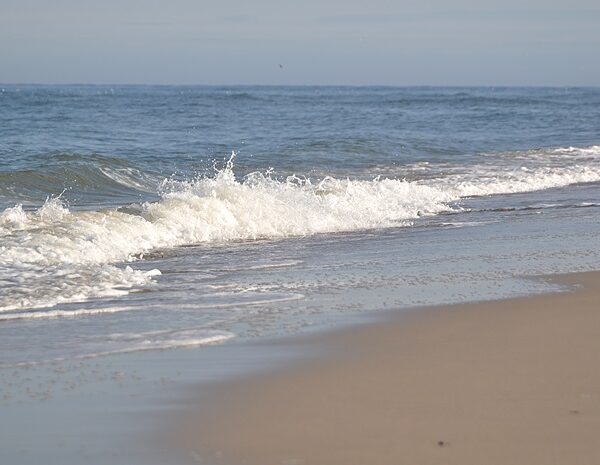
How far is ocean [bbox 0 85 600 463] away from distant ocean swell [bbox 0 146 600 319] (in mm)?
25

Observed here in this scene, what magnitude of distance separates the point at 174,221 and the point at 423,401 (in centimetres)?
648

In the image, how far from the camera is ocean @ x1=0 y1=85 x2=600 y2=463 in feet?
20.3

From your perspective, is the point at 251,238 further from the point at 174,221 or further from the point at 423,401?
the point at 423,401

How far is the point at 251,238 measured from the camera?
10.7 meters

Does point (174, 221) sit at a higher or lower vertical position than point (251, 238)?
higher

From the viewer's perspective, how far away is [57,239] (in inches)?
347

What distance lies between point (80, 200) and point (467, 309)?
8.25 m

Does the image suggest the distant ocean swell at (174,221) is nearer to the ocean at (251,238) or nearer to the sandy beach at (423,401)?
the ocean at (251,238)

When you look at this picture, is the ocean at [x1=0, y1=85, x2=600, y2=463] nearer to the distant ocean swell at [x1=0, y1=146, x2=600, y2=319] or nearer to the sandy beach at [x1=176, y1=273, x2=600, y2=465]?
the distant ocean swell at [x1=0, y1=146, x2=600, y2=319]

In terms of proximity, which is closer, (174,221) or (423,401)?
(423,401)

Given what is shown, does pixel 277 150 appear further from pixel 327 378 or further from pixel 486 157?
pixel 327 378

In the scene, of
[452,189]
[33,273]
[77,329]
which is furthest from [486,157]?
[77,329]

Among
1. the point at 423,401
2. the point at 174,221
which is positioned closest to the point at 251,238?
the point at 174,221

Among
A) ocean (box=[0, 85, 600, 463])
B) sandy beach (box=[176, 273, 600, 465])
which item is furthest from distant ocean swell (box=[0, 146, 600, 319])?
sandy beach (box=[176, 273, 600, 465])
